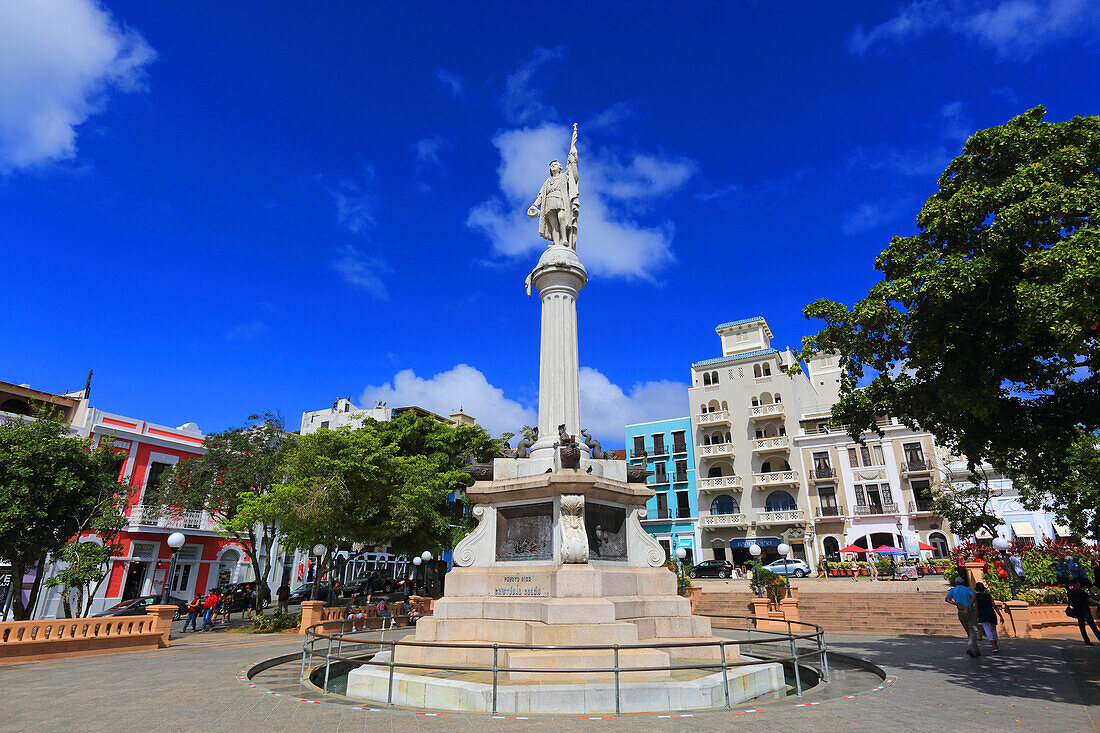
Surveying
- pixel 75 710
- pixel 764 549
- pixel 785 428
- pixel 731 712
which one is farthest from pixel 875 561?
pixel 75 710

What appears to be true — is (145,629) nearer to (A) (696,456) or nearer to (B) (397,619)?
(B) (397,619)

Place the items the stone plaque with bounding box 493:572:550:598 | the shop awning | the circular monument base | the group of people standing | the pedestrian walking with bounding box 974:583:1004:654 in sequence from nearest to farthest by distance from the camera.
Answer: the circular monument base
the stone plaque with bounding box 493:572:550:598
the pedestrian walking with bounding box 974:583:1004:654
the group of people standing
the shop awning

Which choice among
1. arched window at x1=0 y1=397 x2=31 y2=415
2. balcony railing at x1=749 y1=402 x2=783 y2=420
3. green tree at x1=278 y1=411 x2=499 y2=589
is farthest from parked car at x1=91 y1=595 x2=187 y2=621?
balcony railing at x1=749 y1=402 x2=783 y2=420

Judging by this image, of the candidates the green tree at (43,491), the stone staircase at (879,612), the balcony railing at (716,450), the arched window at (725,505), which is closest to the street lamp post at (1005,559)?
the stone staircase at (879,612)

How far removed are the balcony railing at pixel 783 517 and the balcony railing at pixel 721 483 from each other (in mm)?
3027

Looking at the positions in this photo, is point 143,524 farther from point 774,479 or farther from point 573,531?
point 774,479

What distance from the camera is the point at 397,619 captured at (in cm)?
2259

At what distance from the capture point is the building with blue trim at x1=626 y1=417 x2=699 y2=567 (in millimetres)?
46031

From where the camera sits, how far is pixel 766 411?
45719 mm

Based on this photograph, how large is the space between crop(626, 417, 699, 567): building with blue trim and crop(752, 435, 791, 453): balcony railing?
5.18 metres

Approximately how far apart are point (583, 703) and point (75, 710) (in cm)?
641

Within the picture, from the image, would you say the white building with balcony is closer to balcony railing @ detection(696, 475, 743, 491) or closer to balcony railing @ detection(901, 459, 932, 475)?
balcony railing @ detection(696, 475, 743, 491)

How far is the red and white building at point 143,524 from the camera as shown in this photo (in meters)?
29.5

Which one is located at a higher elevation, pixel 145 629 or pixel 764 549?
pixel 764 549
